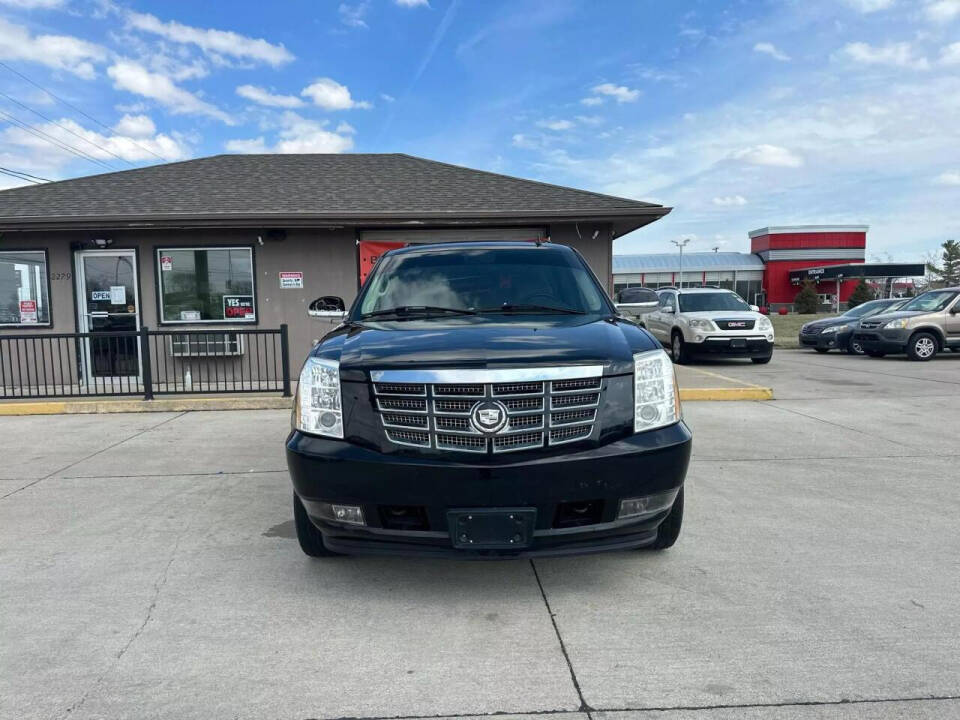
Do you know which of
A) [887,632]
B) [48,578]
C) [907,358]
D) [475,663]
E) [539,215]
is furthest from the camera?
Result: [907,358]

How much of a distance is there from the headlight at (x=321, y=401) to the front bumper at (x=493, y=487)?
73mm

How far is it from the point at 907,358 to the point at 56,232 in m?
18.2

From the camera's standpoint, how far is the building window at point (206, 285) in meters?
11.2

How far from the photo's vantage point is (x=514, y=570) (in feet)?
11.8

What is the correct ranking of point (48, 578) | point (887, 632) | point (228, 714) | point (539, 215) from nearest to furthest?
point (228, 714)
point (887, 632)
point (48, 578)
point (539, 215)

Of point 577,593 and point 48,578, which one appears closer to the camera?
point 577,593

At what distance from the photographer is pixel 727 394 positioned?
9.35 m

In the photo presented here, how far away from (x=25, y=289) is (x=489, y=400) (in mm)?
11383

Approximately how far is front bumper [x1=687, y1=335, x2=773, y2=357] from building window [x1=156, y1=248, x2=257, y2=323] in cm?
917

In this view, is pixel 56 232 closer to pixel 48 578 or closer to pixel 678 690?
pixel 48 578

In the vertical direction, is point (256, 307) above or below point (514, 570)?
above

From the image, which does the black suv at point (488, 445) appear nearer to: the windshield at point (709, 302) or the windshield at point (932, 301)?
the windshield at point (709, 302)

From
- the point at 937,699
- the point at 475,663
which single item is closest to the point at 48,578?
the point at 475,663

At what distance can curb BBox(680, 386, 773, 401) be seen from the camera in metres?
9.30
